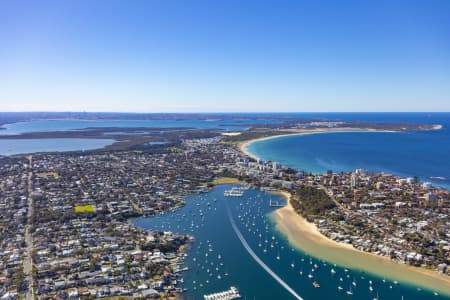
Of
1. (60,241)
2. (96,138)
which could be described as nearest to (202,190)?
(60,241)

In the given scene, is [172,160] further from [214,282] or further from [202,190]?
[214,282]

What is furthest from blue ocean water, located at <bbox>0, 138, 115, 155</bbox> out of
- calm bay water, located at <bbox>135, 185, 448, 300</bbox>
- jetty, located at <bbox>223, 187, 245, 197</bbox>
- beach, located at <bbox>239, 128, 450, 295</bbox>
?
beach, located at <bbox>239, 128, 450, 295</bbox>

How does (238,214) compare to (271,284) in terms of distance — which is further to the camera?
(238,214)

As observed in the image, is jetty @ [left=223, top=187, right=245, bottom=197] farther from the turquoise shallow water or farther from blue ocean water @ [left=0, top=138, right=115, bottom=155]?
blue ocean water @ [left=0, top=138, right=115, bottom=155]

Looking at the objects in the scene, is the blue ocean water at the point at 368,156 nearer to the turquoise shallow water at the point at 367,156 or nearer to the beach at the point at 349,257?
the turquoise shallow water at the point at 367,156

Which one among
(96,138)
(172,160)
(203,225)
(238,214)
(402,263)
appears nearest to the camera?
(402,263)

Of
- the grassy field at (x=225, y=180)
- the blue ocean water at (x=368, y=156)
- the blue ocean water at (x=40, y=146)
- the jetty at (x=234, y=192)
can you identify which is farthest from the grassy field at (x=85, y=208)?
the blue ocean water at (x=40, y=146)
